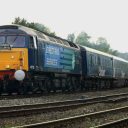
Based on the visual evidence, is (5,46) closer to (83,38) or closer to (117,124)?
(117,124)

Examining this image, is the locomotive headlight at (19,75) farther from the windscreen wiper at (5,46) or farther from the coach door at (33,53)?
the windscreen wiper at (5,46)

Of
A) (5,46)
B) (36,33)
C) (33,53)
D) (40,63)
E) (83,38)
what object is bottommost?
(40,63)

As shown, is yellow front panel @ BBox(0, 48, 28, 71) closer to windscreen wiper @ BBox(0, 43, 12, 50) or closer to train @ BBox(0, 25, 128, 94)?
train @ BBox(0, 25, 128, 94)

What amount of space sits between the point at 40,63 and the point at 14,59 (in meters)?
1.94

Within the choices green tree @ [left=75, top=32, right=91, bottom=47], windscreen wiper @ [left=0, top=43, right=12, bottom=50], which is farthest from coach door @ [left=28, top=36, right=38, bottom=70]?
green tree @ [left=75, top=32, right=91, bottom=47]

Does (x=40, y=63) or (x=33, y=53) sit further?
(x=40, y=63)

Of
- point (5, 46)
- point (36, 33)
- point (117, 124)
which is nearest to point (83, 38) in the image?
point (36, 33)

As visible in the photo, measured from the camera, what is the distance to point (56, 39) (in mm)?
23516

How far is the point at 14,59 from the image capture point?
18.6m

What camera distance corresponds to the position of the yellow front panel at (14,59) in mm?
18531

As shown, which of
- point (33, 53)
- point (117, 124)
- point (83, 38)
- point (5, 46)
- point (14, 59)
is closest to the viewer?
point (117, 124)

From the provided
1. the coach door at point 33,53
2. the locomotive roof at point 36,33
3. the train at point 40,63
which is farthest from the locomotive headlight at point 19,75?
the locomotive roof at point 36,33

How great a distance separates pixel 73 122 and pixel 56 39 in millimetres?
13712

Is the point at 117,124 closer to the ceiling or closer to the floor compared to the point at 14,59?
closer to the floor
